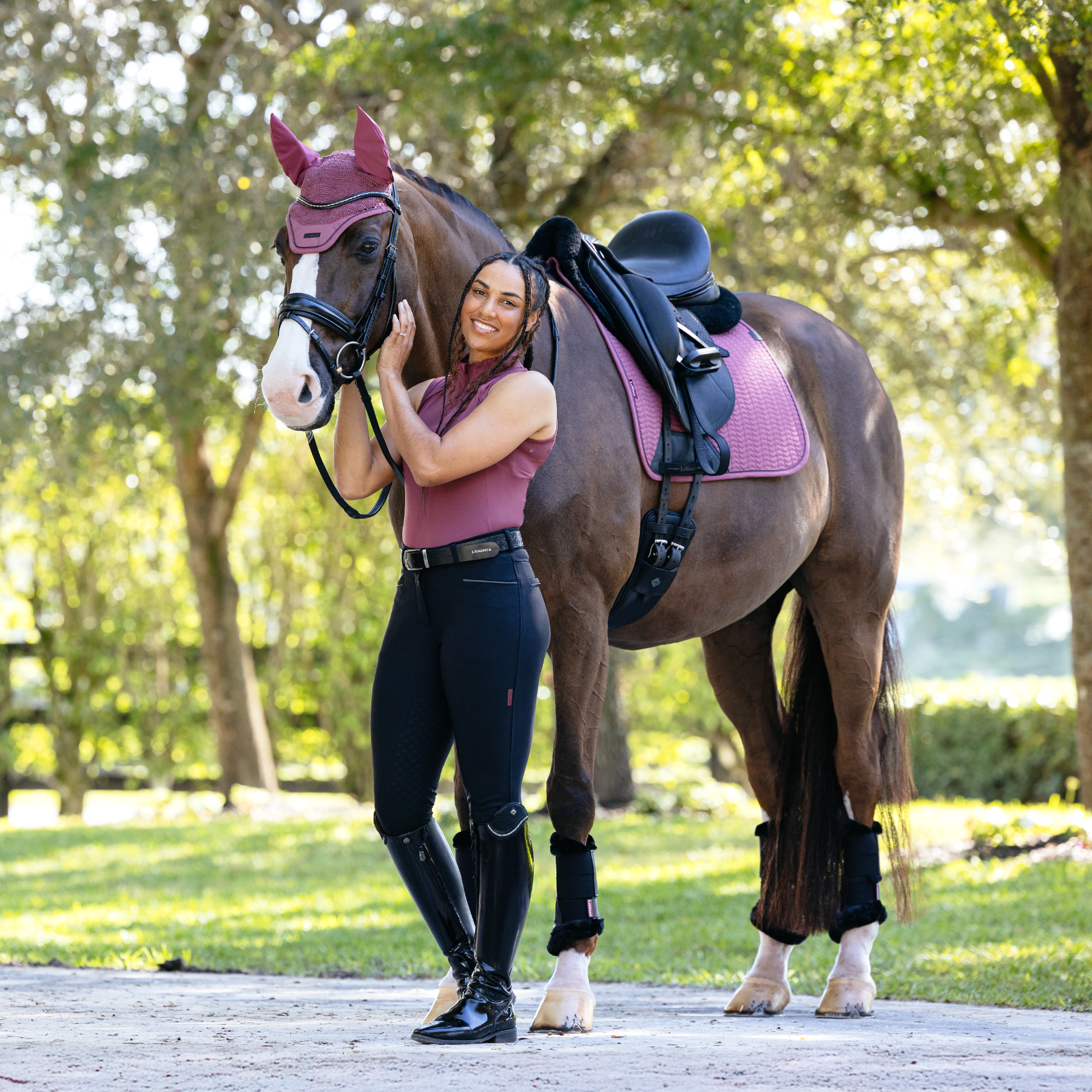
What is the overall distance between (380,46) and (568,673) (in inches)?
250

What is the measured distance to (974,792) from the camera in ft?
39.4

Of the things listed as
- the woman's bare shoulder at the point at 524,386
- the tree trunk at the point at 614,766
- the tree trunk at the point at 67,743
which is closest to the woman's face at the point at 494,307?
the woman's bare shoulder at the point at 524,386

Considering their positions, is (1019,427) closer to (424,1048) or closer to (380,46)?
(380,46)

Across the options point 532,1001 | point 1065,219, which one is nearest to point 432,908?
point 532,1001

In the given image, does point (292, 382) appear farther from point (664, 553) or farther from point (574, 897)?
point (574, 897)

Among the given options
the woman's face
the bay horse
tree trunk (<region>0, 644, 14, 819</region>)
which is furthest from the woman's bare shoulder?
tree trunk (<region>0, 644, 14, 819</region>)

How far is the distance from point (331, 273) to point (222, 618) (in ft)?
30.9

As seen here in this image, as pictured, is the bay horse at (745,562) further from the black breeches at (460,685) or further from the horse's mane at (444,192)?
the black breeches at (460,685)

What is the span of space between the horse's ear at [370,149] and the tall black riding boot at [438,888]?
1.49m

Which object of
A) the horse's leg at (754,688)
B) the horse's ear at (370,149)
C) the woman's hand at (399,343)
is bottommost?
the horse's leg at (754,688)

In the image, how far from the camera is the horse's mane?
309 cm

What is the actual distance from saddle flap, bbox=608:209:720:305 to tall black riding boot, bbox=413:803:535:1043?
5.43ft

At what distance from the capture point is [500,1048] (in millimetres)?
2617

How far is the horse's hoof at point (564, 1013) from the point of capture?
9.48 feet
